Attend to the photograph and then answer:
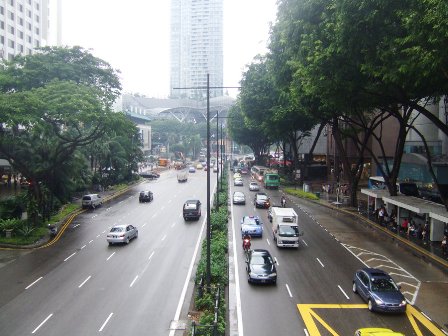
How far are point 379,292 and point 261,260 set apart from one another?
688 cm

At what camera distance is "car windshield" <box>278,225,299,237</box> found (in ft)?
113

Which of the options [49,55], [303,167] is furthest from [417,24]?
[303,167]

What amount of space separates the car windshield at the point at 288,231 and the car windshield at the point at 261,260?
755 cm

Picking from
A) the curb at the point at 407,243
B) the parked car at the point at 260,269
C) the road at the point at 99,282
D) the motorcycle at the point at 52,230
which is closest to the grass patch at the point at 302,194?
the curb at the point at 407,243

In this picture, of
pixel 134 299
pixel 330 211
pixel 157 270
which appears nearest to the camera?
pixel 134 299

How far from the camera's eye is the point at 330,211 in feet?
176

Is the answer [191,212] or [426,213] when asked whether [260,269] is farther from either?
[191,212]

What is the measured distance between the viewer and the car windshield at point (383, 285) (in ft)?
73.3

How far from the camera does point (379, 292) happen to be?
72.4 feet

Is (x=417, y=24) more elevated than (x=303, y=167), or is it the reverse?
(x=417, y=24)

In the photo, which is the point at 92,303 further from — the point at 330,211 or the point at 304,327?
the point at 330,211

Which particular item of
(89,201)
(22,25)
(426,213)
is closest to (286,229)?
(426,213)

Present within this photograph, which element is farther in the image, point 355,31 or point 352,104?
point 352,104

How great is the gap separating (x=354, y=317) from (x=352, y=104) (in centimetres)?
1831
